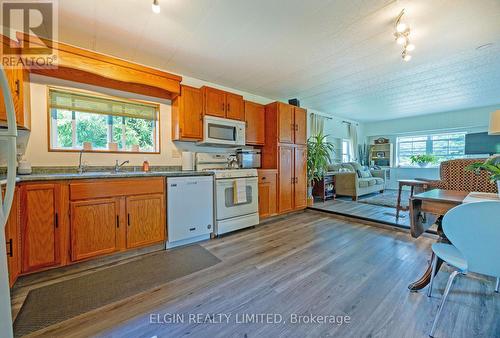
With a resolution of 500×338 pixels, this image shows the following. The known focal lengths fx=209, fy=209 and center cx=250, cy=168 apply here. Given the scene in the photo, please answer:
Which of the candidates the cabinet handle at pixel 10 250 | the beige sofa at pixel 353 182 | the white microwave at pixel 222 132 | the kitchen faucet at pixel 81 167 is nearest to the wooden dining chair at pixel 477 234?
the white microwave at pixel 222 132

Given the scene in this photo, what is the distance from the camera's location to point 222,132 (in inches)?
134

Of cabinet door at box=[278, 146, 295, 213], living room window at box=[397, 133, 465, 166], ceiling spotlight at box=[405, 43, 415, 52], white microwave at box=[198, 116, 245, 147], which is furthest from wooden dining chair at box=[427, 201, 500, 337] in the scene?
living room window at box=[397, 133, 465, 166]

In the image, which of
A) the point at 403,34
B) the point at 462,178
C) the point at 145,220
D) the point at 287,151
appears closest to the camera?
the point at 403,34

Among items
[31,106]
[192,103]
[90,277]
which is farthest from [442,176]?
[31,106]

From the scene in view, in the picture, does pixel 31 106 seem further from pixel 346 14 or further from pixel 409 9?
pixel 409 9

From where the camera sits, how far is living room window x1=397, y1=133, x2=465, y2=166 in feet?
20.5

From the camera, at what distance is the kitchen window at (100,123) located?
249cm

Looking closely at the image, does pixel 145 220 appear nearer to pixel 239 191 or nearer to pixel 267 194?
pixel 239 191

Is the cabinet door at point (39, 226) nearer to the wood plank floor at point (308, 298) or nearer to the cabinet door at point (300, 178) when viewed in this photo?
the wood plank floor at point (308, 298)

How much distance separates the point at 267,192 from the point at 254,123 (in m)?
1.30

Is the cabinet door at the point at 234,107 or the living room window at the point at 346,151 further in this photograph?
the living room window at the point at 346,151

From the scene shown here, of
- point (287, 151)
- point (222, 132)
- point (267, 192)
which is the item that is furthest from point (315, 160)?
point (222, 132)

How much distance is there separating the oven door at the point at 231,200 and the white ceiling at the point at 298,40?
1.75 meters

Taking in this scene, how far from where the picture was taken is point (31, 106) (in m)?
2.30
